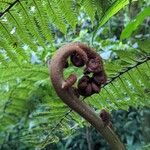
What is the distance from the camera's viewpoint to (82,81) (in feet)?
3.17

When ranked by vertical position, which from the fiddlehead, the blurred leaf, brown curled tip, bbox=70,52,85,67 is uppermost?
the blurred leaf

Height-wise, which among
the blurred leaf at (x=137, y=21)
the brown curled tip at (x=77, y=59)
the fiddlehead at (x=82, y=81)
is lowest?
the fiddlehead at (x=82, y=81)

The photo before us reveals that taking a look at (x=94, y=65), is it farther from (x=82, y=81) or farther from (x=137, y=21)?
(x=137, y=21)

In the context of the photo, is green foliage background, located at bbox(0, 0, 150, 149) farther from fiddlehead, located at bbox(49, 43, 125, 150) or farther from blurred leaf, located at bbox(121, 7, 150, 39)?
fiddlehead, located at bbox(49, 43, 125, 150)

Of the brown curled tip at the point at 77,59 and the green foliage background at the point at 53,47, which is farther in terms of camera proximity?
the green foliage background at the point at 53,47

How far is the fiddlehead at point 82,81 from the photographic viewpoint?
2.96ft

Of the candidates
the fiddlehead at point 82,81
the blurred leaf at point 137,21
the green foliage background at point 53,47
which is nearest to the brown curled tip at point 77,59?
the fiddlehead at point 82,81

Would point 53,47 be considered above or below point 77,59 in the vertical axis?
above

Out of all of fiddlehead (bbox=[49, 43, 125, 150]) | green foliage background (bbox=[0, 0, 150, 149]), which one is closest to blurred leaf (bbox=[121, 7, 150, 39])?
green foliage background (bbox=[0, 0, 150, 149])

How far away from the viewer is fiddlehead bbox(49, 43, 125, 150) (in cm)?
90

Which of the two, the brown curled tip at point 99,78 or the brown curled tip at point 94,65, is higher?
the brown curled tip at point 94,65

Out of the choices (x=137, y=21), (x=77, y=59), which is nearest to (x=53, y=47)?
(x=137, y=21)

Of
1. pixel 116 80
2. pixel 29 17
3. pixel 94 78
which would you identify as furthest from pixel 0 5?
Answer: pixel 116 80

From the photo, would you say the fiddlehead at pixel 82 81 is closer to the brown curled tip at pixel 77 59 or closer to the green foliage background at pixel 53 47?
the brown curled tip at pixel 77 59
